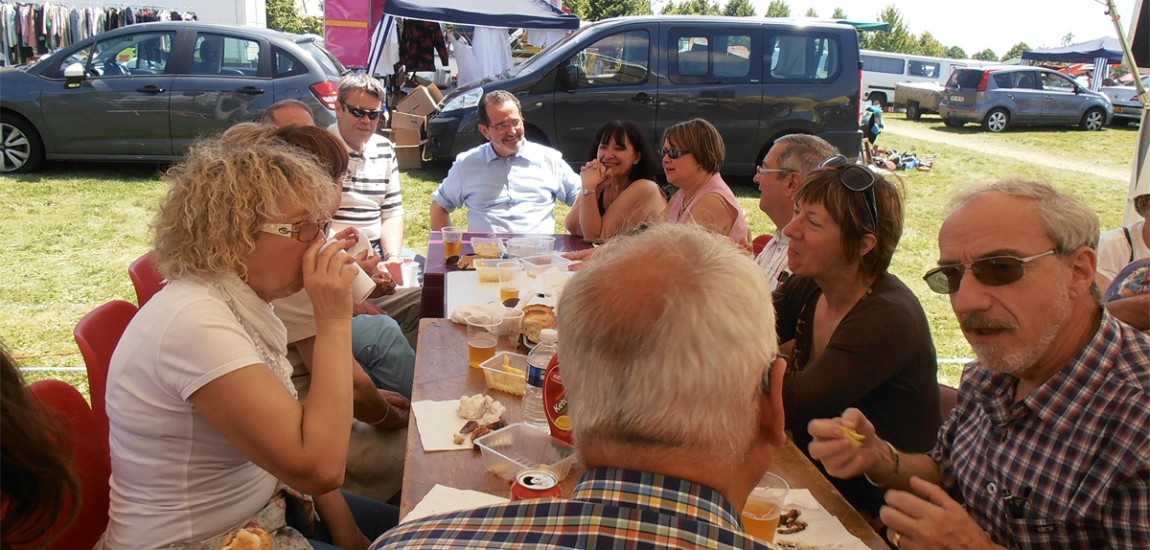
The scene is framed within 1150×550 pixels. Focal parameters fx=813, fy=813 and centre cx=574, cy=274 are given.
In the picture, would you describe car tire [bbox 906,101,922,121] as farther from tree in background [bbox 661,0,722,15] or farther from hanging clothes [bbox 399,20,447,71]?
tree in background [bbox 661,0,722,15]

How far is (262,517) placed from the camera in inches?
78.1

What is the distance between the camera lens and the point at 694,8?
43.3 m

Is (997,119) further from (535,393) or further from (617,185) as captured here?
(535,393)

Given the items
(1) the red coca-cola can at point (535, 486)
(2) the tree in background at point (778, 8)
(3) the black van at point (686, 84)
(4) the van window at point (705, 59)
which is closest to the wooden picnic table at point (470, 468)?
(1) the red coca-cola can at point (535, 486)

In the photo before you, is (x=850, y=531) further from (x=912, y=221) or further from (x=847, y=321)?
(x=912, y=221)

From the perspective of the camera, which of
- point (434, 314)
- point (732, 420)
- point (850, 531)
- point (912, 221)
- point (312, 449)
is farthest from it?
point (912, 221)

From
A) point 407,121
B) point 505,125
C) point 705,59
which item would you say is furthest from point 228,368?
point 407,121

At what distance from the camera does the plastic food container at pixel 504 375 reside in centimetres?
239

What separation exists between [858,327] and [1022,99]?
19634mm

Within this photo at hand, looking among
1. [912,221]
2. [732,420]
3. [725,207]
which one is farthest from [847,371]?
[912,221]

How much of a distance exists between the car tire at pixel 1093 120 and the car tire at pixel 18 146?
20.9 m

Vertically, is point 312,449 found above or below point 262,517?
above

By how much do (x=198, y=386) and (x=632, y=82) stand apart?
8.22m

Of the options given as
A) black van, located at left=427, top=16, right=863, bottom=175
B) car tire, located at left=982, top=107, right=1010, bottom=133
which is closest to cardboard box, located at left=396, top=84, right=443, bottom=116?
black van, located at left=427, top=16, right=863, bottom=175
